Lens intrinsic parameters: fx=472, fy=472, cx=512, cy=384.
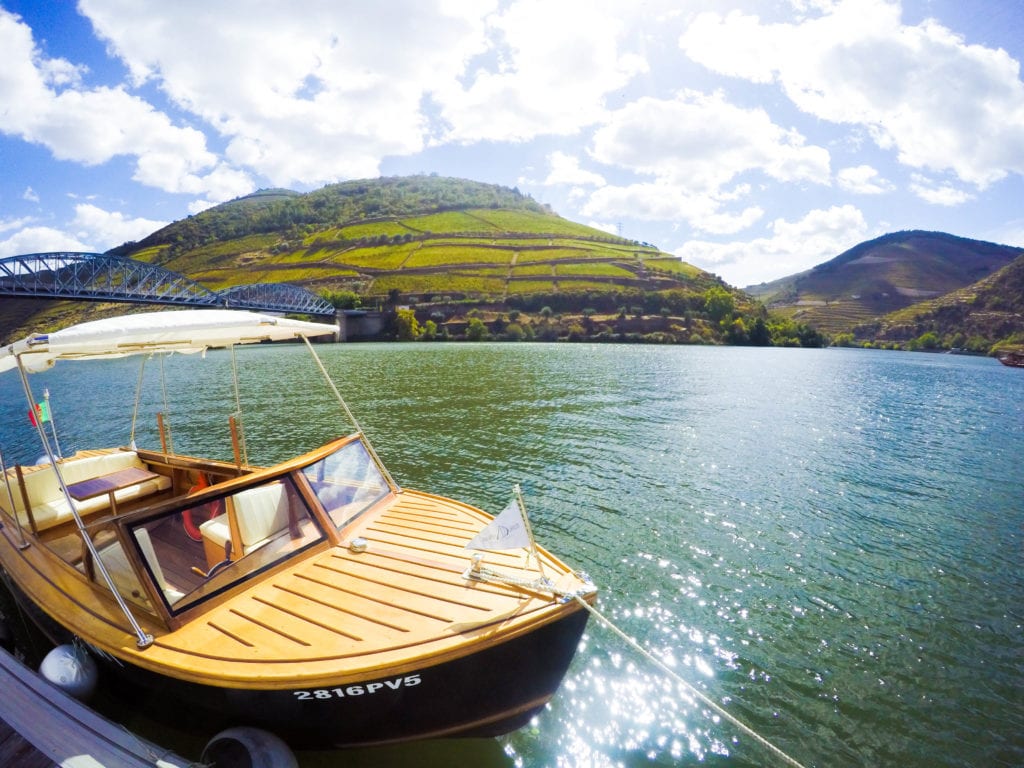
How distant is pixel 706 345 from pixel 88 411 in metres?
106

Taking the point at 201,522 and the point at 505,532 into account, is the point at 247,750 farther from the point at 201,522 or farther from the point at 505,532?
the point at 505,532

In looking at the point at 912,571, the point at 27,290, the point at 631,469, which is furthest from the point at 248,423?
the point at 27,290

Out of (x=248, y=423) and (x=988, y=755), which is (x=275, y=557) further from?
(x=248, y=423)

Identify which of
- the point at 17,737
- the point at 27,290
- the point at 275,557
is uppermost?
the point at 27,290

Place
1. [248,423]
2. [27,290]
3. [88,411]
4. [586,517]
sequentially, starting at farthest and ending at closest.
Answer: [27,290] < [88,411] < [248,423] < [586,517]

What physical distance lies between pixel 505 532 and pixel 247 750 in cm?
315

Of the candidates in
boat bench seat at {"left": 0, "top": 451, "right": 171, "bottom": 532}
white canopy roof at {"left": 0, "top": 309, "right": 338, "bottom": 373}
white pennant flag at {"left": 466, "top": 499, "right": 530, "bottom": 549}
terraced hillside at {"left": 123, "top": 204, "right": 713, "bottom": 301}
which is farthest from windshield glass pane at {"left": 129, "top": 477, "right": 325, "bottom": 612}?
terraced hillside at {"left": 123, "top": 204, "right": 713, "bottom": 301}

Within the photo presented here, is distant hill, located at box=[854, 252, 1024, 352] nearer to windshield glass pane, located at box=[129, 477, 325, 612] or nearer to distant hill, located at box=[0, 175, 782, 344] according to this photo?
distant hill, located at box=[0, 175, 782, 344]

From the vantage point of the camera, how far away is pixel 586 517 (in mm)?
12453

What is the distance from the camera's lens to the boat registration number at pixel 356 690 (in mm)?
4473

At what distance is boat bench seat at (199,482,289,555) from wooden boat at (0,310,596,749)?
0.02 meters

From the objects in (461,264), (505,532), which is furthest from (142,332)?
(461,264)

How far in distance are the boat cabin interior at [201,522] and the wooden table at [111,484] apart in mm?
21

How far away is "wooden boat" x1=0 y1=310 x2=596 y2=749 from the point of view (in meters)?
4.59
